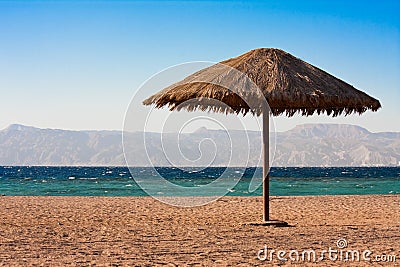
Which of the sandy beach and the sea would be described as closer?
the sandy beach

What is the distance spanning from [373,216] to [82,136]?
7494 inches

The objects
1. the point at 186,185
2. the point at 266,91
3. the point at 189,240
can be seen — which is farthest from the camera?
the point at 186,185

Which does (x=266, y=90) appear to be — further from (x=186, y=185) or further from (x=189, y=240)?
(x=186, y=185)

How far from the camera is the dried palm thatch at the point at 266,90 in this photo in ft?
27.2

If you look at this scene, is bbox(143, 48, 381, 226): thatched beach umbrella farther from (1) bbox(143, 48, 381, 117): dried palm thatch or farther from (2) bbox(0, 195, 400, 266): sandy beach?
(2) bbox(0, 195, 400, 266): sandy beach

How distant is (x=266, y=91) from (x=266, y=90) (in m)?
0.02

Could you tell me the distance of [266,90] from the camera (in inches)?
326

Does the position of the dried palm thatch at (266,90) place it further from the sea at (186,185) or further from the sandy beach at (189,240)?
the sandy beach at (189,240)

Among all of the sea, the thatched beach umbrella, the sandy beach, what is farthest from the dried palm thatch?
the sandy beach

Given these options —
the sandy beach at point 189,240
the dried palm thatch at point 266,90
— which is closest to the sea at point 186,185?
the sandy beach at point 189,240

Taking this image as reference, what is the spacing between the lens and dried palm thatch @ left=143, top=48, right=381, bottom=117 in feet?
27.2

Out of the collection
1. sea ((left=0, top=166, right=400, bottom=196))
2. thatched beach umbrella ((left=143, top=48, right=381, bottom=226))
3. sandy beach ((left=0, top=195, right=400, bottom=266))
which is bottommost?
sea ((left=0, top=166, right=400, bottom=196))

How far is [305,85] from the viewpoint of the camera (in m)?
8.53

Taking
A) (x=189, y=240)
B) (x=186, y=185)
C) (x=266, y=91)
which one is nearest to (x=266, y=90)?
(x=266, y=91)
